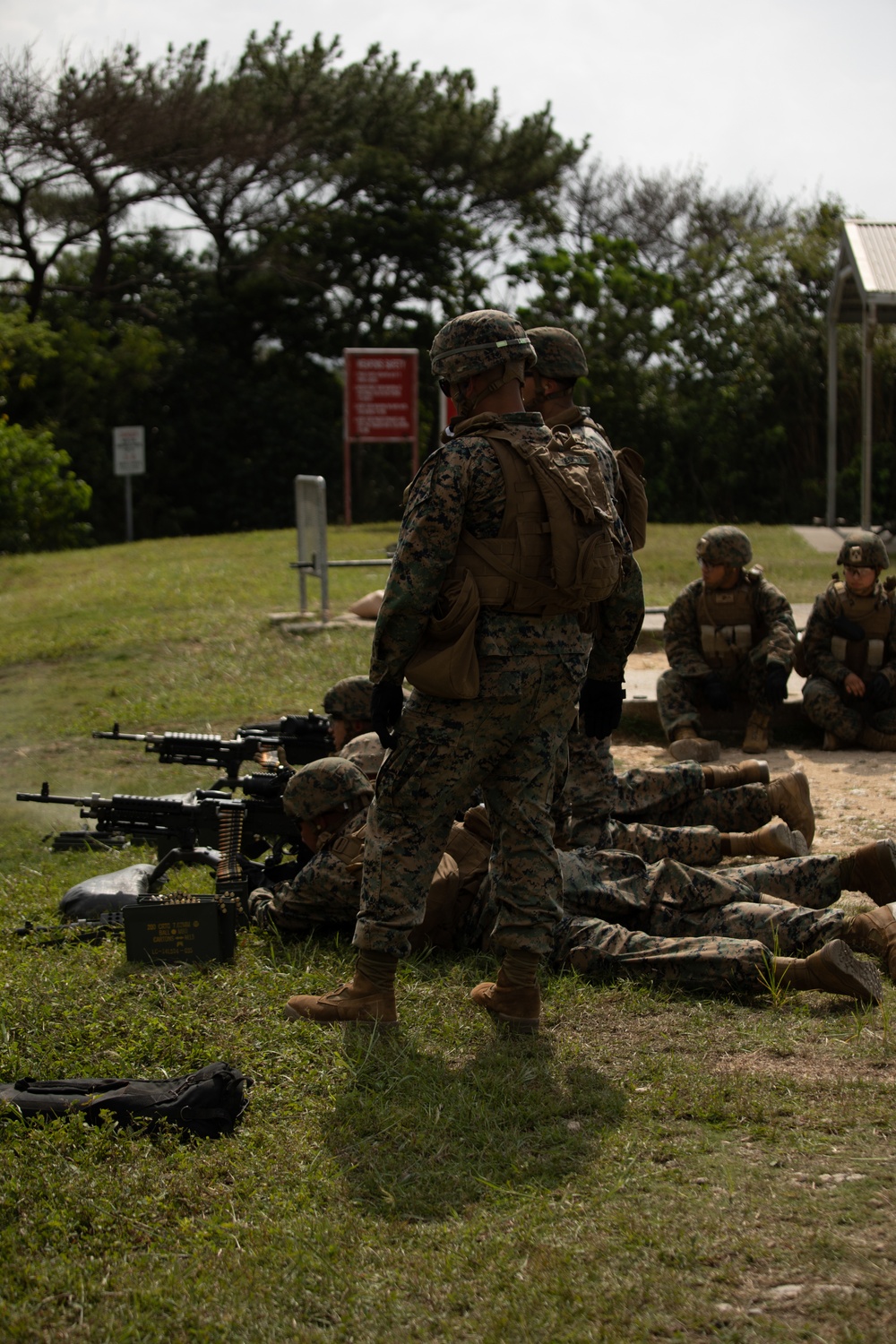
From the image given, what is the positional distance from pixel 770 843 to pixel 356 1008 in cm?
208

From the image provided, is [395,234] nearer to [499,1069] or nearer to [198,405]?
[198,405]

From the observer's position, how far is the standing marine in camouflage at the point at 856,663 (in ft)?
26.0

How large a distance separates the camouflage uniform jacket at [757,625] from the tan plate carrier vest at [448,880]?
11.2 feet

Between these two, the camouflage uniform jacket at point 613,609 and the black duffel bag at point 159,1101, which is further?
the camouflage uniform jacket at point 613,609

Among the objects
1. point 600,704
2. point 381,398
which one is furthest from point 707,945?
point 381,398

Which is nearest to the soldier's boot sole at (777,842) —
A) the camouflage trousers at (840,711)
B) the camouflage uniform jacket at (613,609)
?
the camouflage uniform jacket at (613,609)

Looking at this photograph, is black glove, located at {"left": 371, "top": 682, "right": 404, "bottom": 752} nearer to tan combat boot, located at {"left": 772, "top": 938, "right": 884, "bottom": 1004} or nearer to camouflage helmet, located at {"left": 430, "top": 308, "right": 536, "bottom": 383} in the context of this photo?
camouflage helmet, located at {"left": 430, "top": 308, "right": 536, "bottom": 383}

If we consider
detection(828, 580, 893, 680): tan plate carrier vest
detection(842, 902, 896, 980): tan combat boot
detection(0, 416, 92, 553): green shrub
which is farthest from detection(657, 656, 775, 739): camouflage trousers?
detection(0, 416, 92, 553): green shrub

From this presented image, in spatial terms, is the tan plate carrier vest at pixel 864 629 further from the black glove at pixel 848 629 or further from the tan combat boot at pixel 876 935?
the tan combat boot at pixel 876 935

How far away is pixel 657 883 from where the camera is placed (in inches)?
181

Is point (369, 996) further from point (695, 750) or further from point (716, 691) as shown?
point (716, 691)

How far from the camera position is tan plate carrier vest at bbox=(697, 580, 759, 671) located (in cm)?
795

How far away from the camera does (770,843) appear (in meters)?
5.40

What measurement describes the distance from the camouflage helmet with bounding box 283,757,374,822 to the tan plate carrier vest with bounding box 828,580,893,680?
4213 millimetres
